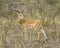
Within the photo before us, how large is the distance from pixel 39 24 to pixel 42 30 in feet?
0.91

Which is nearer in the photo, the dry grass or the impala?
the dry grass

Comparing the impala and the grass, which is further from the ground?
the impala

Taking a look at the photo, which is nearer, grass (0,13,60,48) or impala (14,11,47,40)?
grass (0,13,60,48)

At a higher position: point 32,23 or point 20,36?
point 32,23

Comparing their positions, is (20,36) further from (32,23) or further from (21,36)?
(32,23)

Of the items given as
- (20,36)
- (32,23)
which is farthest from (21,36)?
(32,23)

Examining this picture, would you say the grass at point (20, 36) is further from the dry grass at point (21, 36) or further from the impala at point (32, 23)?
the impala at point (32, 23)

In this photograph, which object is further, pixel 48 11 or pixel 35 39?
pixel 48 11

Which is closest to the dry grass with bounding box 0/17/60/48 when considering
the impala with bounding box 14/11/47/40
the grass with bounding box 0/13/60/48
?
the grass with bounding box 0/13/60/48

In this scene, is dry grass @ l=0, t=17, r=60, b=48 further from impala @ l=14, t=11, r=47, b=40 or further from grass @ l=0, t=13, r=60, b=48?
impala @ l=14, t=11, r=47, b=40

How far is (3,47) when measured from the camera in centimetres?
798

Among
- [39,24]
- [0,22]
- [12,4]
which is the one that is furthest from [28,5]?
[39,24]

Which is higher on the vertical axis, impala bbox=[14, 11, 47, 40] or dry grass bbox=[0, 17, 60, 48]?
impala bbox=[14, 11, 47, 40]

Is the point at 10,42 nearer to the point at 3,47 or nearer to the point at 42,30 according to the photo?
the point at 3,47
